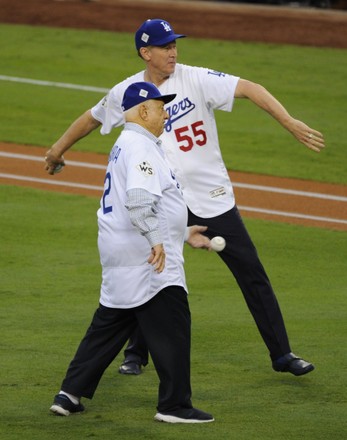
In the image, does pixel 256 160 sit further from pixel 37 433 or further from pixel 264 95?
pixel 37 433

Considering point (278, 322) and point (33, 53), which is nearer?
point (278, 322)

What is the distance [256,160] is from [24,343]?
825 cm

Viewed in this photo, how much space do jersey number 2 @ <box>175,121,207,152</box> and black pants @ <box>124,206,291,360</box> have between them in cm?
43

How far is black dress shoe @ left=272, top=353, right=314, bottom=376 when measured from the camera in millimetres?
8062

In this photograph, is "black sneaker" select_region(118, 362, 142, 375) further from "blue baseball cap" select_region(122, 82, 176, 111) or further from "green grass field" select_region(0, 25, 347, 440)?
"blue baseball cap" select_region(122, 82, 176, 111)

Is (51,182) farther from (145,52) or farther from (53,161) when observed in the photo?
(145,52)

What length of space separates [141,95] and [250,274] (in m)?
1.72

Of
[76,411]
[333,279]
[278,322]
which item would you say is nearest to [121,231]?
[76,411]

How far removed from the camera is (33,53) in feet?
78.3

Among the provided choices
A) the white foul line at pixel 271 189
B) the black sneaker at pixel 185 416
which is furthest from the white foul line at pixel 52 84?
the black sneaker at pixel 185 416

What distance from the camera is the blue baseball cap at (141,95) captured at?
696cm

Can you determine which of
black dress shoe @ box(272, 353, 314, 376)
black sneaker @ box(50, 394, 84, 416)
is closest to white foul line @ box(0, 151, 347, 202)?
black dress shoe @ box(272, 353, 314, 376)

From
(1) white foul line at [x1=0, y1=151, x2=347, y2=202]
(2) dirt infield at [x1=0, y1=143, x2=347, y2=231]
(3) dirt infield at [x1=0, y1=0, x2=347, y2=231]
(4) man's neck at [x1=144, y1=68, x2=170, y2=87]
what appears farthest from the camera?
(3) dirt infield at [x1=0, y1=0, x2=347, y2=231]

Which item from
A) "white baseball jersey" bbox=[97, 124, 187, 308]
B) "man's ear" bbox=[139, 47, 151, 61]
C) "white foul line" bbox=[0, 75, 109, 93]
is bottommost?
"white baseball jersey" bbox=[97, 124, 187, 308]
